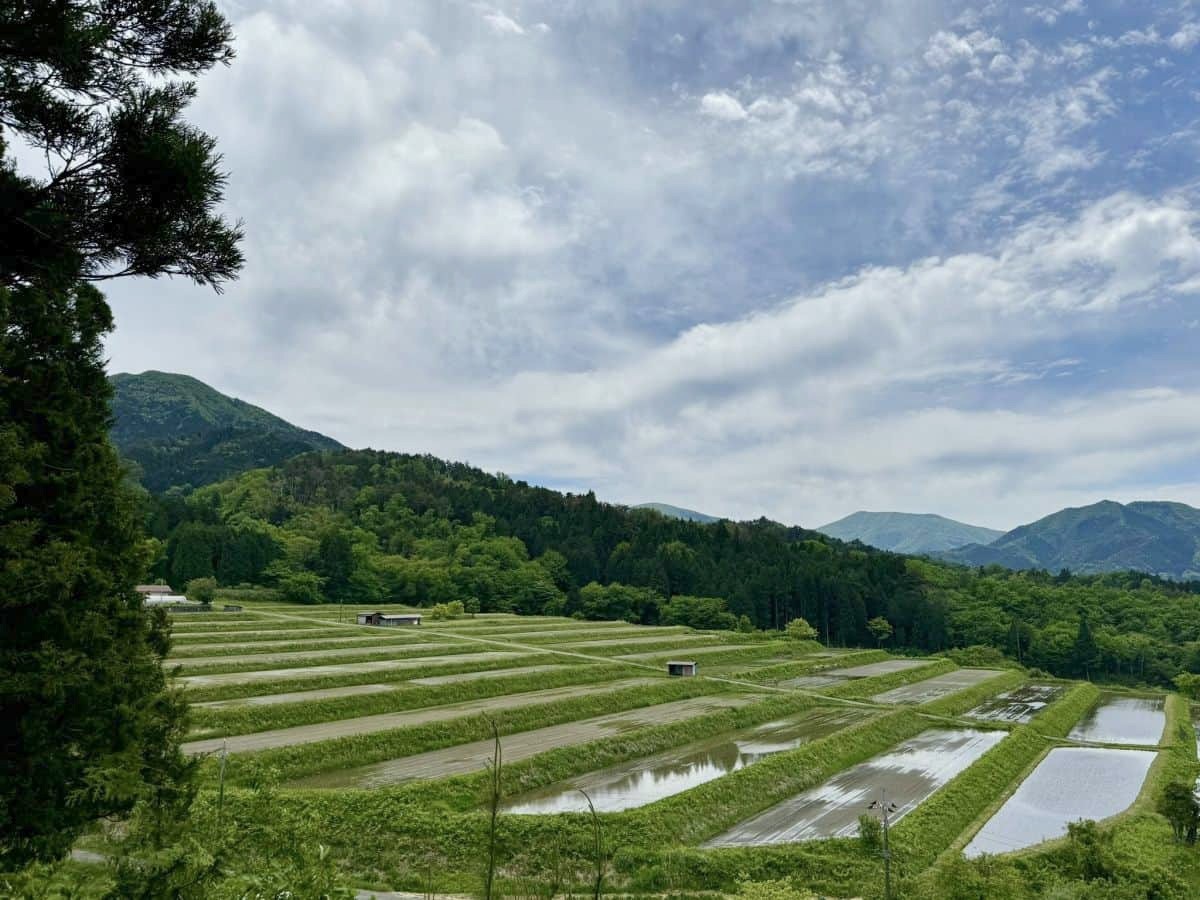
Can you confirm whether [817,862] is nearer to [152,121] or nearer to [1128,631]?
[152,121]

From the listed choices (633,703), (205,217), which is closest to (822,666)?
(633,703)

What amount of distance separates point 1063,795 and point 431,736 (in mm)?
25450

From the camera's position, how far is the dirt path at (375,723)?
28.2 m

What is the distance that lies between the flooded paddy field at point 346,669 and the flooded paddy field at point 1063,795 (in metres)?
31.2

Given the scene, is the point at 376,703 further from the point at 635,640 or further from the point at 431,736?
the point at 635,640

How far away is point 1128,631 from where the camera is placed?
285 ft

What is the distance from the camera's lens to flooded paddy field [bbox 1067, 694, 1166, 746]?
41.3 meters

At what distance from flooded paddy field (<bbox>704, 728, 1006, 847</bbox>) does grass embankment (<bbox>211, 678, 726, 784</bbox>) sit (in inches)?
365

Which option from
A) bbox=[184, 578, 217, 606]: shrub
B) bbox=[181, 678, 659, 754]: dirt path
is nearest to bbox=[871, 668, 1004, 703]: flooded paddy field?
bbox=[181, 678, 659, 754]: dirt path

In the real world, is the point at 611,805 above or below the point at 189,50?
below

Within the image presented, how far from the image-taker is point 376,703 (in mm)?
36062

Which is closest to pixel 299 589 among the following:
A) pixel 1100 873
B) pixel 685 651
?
pixel 685 651

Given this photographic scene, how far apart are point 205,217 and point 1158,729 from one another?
54674 millimetres

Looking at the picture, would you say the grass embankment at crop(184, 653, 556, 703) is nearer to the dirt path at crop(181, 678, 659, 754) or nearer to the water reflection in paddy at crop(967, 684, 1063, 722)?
the dirt path at crop(181, 678, 659, 754)
